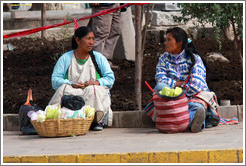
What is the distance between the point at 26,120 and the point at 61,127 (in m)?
0.82

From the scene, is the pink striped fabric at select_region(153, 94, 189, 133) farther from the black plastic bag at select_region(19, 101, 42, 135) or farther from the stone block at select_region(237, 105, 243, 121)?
the black plastic bag at select_region(19, 101, 42, 135)

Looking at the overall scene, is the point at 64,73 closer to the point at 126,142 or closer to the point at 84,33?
the point at 84,33

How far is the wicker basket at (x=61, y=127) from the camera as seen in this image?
676 centimetres

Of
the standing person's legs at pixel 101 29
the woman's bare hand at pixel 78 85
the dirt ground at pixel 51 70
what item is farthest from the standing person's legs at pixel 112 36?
the woman's bare hand at pixel 78 85

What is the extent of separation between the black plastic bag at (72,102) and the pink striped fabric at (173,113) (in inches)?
39.3

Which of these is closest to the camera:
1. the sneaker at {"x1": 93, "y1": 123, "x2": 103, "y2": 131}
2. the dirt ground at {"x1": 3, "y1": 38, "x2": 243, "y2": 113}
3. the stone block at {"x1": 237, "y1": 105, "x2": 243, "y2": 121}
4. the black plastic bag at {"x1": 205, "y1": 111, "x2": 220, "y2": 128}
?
the black plastic bag at {"x1": 205, "y1": 111, "x2": 220, "y2": 128}

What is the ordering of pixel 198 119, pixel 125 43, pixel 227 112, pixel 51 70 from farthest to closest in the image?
pixel 125 43 → pixel 51 70 → pixel 227 112 → pixel 198 119

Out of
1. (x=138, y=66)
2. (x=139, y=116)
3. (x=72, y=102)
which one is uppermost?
(x=138, y=66)

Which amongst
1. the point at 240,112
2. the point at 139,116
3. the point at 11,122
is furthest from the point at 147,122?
the point at 11,122

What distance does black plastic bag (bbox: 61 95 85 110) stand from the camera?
23.0 feet

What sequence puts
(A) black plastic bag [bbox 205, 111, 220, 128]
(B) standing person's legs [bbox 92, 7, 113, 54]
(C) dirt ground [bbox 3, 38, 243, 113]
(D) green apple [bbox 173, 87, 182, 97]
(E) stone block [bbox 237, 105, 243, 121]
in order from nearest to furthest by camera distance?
(D) green apple [bbox 173, 87, 182, 97] → (A) black plastic bag [bbox 205, 111, 220, 128] → (E) stone block [bbox 237, 105, 243, 121] → (C) dirt ground [bbox 3, 38, 243, 113] → (B) standing person's legs [bbox 92, 7, 113, 54]

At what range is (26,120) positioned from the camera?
7.40 meters

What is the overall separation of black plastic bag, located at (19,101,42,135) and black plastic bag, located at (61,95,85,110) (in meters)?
0.51

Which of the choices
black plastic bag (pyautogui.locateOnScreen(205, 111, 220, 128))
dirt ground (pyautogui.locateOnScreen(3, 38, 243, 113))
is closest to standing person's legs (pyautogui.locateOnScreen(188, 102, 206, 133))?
black plastic bag (pyautogui.locateOnScreen(205, 111, 220, 128))
